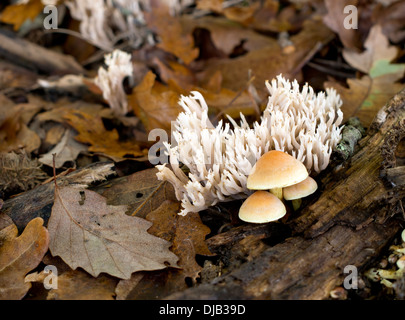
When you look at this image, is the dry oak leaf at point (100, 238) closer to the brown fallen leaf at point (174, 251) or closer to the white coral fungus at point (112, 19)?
the brown fallen leaf at point (174, 251)

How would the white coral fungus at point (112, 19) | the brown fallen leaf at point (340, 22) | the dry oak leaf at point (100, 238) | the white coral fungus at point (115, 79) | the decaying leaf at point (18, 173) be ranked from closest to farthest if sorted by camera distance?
the dry oak leaf at point (100, 238), the decaying leaf at point (18, 173), the white coral fungus at point (115, 79), the brown fallen leaf at point (340, 22), the white coral fungus at point (112, 19)

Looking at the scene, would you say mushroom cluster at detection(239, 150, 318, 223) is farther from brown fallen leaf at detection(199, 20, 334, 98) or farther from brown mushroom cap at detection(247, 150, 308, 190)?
brown fallen leaf at detection(199, 20, 334, 98)

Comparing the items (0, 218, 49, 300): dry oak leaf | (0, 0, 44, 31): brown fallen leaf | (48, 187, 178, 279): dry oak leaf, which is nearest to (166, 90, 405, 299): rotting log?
(48, 187, 178, 279): dry oak leaf

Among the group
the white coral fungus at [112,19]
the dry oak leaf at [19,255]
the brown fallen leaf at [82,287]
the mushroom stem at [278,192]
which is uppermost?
the white coral fungus at [112,19]

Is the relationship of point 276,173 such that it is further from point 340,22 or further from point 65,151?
point 340,22

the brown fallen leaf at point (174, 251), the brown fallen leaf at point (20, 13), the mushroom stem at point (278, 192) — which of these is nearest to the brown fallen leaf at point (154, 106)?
the brown fallen leaf at point (174, 251)

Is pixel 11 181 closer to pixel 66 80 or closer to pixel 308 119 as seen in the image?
pixel 66 80
